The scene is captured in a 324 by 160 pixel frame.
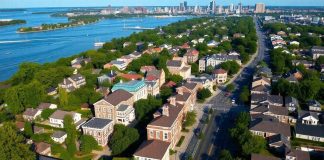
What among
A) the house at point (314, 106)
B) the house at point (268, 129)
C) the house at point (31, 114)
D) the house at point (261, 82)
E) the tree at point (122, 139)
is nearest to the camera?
the tree at point (122, 139)

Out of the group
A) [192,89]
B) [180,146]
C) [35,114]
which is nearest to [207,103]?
[192,89]

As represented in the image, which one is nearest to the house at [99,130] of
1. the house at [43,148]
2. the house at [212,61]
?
the house at [43,148]

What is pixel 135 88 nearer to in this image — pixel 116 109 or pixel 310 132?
pixel 116 109

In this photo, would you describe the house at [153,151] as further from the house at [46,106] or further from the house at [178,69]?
the house at [178,69]

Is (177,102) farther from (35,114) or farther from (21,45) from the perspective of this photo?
(21,45)

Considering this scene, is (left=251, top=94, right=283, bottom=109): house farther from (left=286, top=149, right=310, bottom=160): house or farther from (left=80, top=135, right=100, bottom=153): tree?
(left=80, top=135, right=100, bottom=153): tree

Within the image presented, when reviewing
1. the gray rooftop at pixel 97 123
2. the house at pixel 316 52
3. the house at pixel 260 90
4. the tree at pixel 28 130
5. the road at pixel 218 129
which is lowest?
the road at pixel 218 129

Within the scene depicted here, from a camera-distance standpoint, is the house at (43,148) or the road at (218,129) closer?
the house at (43,148)
